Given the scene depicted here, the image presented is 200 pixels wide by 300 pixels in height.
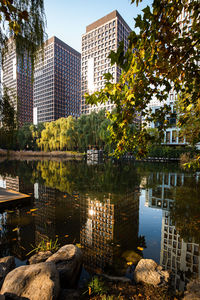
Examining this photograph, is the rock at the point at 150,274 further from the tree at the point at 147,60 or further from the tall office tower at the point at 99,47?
the tall office tower at the point at 99,47

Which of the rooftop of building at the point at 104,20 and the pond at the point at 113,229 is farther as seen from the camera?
the rooftop of building at the point at 104,20

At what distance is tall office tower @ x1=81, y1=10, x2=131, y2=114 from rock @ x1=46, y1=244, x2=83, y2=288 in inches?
3116

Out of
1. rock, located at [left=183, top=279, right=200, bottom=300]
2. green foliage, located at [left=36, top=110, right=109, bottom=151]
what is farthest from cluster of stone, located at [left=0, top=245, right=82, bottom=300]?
green foliage, located at [left=36, top=110, right=109, bottom=151]

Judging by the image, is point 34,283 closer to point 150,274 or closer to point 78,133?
point 150,274

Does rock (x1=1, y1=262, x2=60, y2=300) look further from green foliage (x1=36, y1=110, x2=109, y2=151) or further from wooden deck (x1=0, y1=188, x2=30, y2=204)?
green foliage (x1=36, y1=110, x2=109, y2=151)

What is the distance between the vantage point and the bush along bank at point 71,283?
2111 mm

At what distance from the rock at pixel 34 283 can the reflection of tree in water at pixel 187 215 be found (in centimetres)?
355

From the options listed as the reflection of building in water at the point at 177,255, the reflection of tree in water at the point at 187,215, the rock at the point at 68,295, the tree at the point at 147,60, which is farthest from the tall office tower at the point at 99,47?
the rock at the point at 68,295

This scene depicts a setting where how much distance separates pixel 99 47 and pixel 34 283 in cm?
10059

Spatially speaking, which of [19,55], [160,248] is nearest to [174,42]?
[19,55]

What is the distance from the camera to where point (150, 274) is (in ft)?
8.77

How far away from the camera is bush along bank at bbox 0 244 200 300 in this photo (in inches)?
83.1

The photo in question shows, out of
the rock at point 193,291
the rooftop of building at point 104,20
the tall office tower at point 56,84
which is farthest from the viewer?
the tall office tower at point 56,84

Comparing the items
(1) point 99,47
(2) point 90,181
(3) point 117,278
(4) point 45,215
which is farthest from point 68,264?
(1) point 99,47
